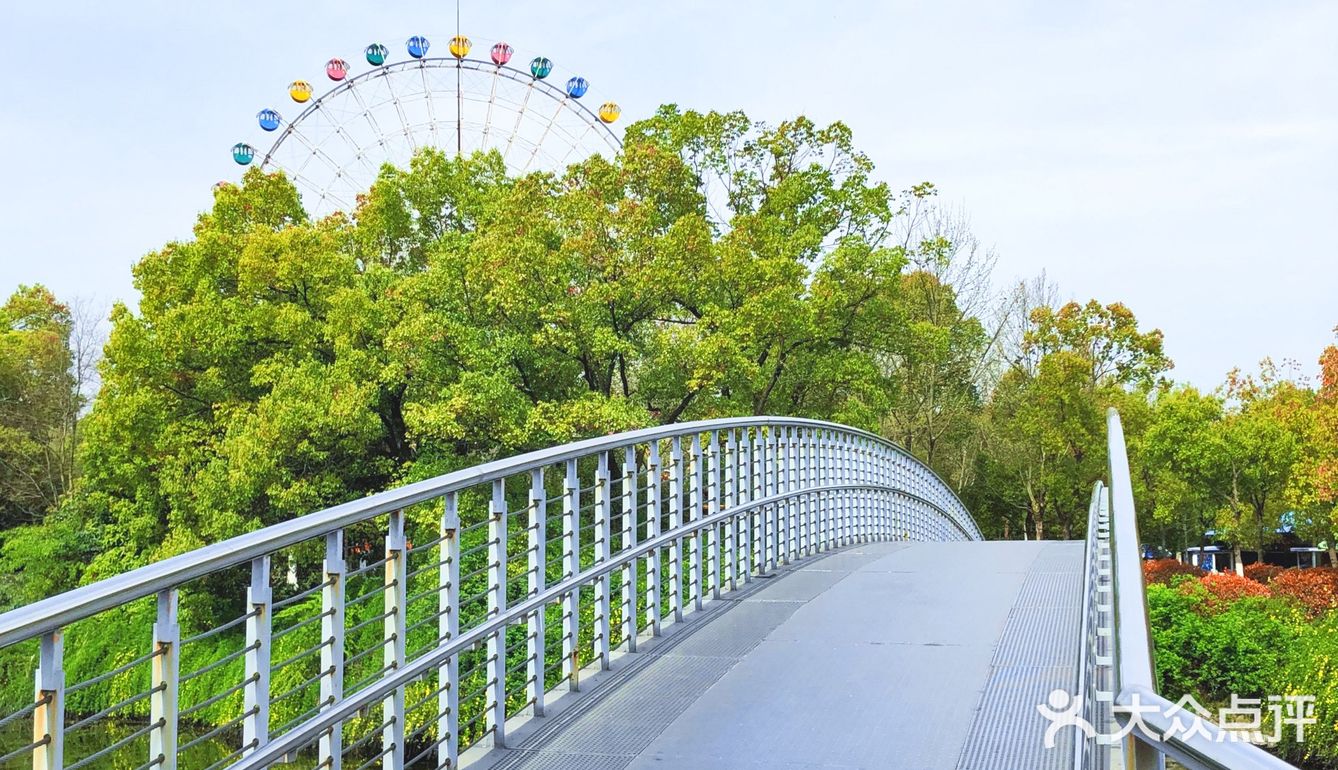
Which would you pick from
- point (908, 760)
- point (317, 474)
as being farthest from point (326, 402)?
point (908, 760)

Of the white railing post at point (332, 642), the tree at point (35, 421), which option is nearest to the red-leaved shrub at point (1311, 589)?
the white railing post at point (332, 642)

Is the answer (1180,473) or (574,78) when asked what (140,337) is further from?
(1180,473)

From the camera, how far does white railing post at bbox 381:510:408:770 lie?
4.20 meters

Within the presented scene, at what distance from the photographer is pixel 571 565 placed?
5.79 metres

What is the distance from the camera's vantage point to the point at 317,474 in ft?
80.0

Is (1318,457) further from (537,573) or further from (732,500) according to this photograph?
(537,573)

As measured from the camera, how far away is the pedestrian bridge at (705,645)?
3.04m

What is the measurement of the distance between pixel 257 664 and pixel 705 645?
11.7ft

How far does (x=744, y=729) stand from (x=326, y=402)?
19.4 metres

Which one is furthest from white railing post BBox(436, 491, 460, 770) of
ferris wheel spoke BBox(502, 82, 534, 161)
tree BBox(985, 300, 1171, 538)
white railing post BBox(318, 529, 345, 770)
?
tree BBox(985, 300, 1171, 538)

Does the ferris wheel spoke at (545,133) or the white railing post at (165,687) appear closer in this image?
the white railing post at (165,687)

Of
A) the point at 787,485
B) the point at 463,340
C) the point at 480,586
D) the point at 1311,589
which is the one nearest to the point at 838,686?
the point at 787,485

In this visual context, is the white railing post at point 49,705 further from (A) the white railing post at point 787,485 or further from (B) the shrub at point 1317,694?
(B) the shrub at point 1317,694

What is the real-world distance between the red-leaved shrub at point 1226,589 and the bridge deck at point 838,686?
11.7 metres
